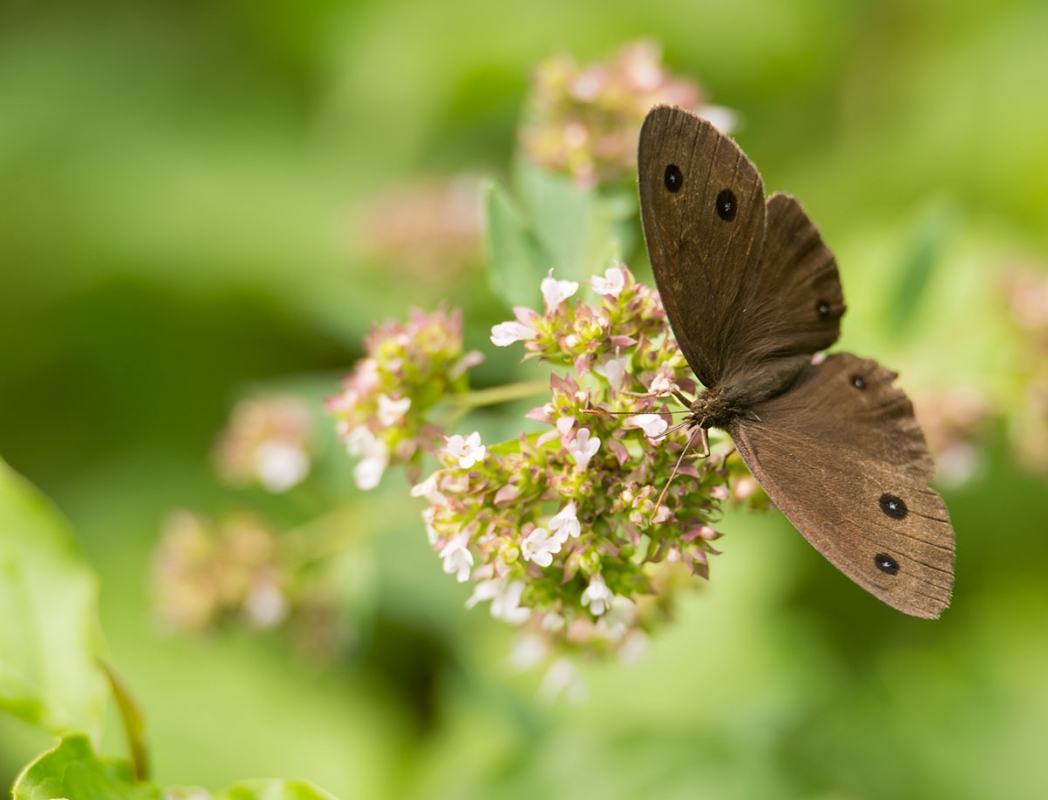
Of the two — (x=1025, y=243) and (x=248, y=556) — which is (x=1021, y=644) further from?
(x=248, y=556)

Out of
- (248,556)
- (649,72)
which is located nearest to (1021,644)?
(649,72)

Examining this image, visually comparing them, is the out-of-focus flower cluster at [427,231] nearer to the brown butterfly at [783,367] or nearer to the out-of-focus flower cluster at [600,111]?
the out-of-focus flower cluster at [600,111]

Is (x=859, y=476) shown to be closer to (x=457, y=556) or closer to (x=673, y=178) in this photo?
(x=673, y=178)

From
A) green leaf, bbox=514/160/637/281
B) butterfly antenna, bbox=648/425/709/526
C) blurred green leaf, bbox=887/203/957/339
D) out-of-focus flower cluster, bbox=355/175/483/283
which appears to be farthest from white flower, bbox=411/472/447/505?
out-of-focus flower cluster, bbox=355/175/483/283

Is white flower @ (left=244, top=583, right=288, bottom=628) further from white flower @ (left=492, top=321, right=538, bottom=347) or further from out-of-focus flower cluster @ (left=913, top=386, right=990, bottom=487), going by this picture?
out-of-focus flower cluster @ (left=913, top=386, right=990, bottom=487)

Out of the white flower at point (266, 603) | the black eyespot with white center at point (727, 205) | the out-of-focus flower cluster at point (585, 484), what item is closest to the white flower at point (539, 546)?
the out-of-focus flower cluster at point (585, 484)

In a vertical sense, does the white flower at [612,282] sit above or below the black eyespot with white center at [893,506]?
above

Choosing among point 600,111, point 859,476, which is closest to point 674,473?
point 859,476
